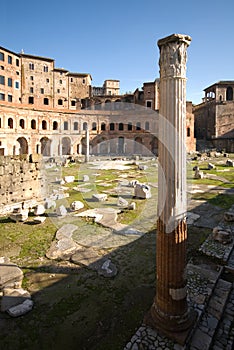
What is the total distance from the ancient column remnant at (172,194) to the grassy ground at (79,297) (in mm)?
674

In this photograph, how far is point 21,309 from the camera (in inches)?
161

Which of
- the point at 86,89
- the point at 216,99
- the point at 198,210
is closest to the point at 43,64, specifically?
the point at 86,89

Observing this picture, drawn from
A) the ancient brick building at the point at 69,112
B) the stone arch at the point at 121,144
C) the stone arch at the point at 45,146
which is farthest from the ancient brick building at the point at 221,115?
the stone arch at the point at 45,146

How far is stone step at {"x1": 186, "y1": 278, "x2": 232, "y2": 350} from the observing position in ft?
11.1

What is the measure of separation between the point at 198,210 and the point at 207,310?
588 cm

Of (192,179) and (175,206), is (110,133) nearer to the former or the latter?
(192,179)

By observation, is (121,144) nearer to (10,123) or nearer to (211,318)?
(10,123)

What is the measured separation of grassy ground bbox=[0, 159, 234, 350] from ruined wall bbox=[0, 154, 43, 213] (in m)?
2.97

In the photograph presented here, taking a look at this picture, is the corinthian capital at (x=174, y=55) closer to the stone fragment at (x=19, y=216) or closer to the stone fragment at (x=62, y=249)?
→ the stone fragment at (x=62, y=249)

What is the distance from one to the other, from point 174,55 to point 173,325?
3.75 m

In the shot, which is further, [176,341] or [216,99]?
[216,99]

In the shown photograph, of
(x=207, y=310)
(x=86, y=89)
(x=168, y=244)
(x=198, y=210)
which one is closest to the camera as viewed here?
(x=168, y=244)

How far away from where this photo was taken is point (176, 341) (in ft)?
10.8

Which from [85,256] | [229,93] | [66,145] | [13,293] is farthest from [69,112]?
[13,293]
